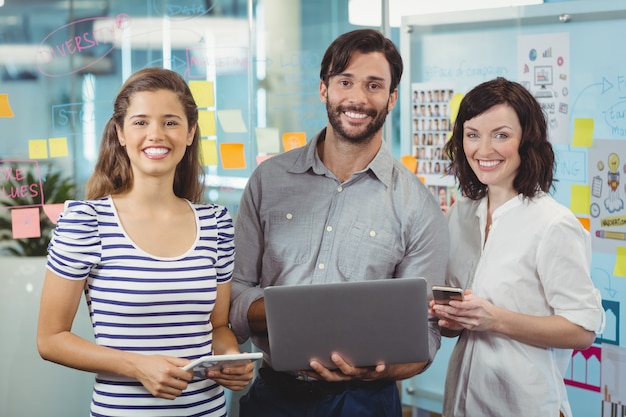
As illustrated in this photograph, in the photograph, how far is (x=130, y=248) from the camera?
1964 millimetres

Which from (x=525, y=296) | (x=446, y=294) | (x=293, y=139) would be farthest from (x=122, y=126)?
(x=293, y=139)

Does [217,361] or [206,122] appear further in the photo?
[206,122]

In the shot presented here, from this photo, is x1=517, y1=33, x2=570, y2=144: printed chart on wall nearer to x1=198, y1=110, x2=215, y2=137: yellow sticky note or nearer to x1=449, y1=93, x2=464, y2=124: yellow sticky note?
x1=449, y1=93, x2=464, y2=124: yellow sticky note

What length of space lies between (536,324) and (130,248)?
1065 millimetres

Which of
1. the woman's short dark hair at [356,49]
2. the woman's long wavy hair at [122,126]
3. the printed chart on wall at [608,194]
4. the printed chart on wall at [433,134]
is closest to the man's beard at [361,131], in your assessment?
the woman's short dark hair at [356,49]

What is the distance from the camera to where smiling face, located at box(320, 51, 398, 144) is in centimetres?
233

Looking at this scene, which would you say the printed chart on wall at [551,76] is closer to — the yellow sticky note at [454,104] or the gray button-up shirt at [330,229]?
the yellow sticky note at [454,104]

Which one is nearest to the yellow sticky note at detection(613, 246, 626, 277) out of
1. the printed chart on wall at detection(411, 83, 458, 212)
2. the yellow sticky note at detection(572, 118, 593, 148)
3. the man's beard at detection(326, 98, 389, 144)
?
the yellow sticky note at detection(572, 118, 593, 148)

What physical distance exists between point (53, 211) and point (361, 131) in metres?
1.26

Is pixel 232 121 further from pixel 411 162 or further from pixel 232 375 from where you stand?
pixel 232 375

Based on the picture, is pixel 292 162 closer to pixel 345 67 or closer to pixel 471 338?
pixel 345 67

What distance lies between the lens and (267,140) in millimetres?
3771

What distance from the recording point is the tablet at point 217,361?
5.92ft

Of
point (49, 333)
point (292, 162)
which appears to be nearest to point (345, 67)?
point (292, 162)
